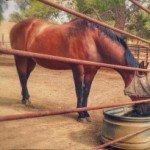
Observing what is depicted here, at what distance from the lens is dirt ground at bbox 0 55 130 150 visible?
3.89m

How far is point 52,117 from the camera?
520cm

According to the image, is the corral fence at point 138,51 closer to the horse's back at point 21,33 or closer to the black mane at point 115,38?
the black mane at point 115,38

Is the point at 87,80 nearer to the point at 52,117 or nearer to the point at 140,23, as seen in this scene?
the point at 52,117

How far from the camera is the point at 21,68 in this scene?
6.38 metres

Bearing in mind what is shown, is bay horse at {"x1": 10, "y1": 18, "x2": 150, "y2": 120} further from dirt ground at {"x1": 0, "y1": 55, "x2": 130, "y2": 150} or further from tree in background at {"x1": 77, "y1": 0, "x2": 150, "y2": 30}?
tree in background at {"x1": 77, "y1": 0, "x2": 150, "y2": 30}

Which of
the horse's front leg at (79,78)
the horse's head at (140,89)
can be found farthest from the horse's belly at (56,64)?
the horse's head at (140,89)

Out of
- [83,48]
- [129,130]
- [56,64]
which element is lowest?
[129,130]

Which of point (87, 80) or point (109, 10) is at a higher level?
point (109, 10)

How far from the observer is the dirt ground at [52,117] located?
3891 millimetres

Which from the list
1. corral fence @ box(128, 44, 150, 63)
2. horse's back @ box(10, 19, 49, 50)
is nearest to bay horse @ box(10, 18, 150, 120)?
horse's back @ box(10, 19, 49, 50)

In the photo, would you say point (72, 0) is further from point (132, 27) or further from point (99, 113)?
point (99, 113)

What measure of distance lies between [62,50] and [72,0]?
9.77m

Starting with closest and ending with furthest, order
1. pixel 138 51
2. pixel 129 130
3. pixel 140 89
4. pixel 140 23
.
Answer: pixel 129 130
pixel 140 89
pixel 138 51
pixel 140 23

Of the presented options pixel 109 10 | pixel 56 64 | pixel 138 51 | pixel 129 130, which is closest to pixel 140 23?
pixel 109 10
